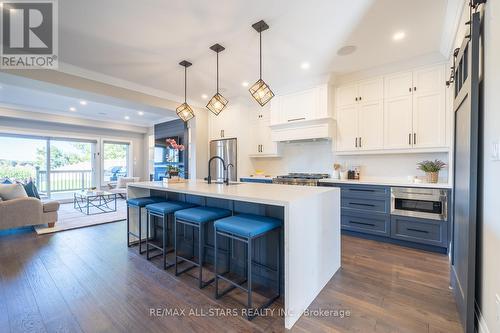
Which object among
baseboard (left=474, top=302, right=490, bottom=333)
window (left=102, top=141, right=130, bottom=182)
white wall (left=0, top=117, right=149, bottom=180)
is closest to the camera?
baseboard (left=474, top=302, right=490, bottom=333)

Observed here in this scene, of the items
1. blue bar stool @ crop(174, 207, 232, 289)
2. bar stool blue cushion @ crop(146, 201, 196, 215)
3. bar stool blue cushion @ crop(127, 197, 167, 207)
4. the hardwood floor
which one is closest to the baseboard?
the hardwood floor

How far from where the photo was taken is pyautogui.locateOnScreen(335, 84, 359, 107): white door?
3.77m

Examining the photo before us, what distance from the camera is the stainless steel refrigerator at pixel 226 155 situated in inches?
200

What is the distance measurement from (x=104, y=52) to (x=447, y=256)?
5231mm

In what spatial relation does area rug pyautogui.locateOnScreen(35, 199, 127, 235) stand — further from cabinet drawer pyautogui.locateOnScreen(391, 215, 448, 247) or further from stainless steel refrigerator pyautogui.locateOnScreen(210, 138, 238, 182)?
cabinet drawer pyautogui.locateOnScreen(391, 215, 448, 247)

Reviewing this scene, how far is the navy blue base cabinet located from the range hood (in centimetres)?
91

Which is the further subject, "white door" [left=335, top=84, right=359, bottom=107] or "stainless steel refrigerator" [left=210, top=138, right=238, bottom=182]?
"stainless steel refrigerator" [left=210, top=138, right=238, bottom=182]

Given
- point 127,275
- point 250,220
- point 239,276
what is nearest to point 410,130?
point 250,220

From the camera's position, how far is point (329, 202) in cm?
219

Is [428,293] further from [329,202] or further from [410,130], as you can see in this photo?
[410,130]

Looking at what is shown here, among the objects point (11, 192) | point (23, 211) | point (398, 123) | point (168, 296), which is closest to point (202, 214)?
point (168, 296)

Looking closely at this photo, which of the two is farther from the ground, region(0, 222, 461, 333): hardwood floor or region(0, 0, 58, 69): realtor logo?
region(0, 0, 58, 69): realtor logo

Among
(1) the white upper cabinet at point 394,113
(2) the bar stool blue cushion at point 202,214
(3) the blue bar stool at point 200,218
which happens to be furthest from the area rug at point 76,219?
(1) the white upper cabinet at point 394,113

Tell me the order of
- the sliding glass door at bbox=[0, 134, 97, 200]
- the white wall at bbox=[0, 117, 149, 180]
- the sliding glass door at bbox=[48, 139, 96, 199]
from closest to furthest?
the white wall at bbox=[0, 117, 149, 180] < the sliding glass door at bbox=[0, 134, 97, 200] < the sliding glass door at bbox=[48, 139, 96, 199]
